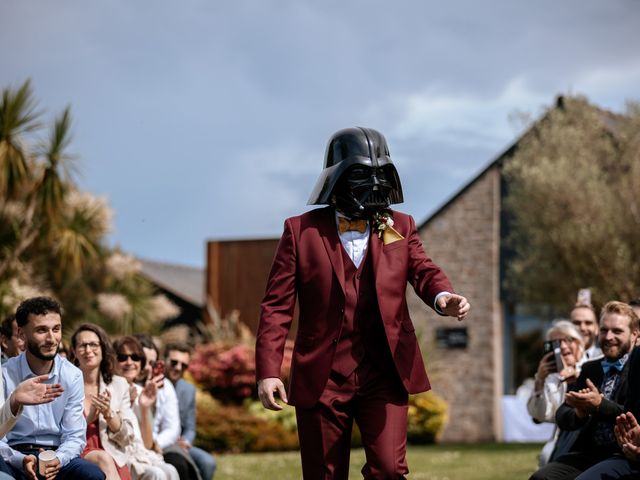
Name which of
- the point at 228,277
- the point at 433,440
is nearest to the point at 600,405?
the point at 433,440

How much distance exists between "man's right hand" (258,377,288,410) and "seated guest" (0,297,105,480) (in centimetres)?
132

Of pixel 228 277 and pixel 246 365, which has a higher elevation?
pixel 228 277

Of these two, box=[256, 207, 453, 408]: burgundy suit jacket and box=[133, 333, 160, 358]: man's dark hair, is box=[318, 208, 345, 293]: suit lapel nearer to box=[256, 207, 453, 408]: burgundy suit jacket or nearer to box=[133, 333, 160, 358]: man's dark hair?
box=[256, 207, 453, 408]: burgundy suit jacket

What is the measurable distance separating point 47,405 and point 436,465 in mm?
8378

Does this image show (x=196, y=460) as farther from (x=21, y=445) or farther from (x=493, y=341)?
(x=493, y=341)

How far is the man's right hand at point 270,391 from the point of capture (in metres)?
4.40

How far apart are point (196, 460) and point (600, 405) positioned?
11.5 feet

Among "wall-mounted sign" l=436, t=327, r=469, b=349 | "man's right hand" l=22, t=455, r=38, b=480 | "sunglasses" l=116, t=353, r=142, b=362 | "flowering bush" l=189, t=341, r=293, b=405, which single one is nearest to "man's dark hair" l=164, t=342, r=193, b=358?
"sunglasses" l=116, t=353, r=142, b=362

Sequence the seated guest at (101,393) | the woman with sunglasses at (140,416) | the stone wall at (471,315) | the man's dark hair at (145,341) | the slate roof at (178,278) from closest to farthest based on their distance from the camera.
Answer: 1. the seated guest at (101,393)
2. the woman with sunglasses at (140,416)
3. the man's dark hair at (145,341)
4. the stone wall at (471,315)
5. the slate roof at (178,278)

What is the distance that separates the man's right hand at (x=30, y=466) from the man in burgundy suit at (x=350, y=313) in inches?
55.1

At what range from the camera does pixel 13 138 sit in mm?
15891

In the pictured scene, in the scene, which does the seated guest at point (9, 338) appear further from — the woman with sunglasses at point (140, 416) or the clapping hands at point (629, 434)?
the clapping hands at point (629, 434)

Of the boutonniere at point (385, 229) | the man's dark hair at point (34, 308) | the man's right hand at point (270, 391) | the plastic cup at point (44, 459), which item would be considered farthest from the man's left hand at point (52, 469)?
the boutonniere at point (385, 229)

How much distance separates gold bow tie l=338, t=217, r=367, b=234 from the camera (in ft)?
15.4
